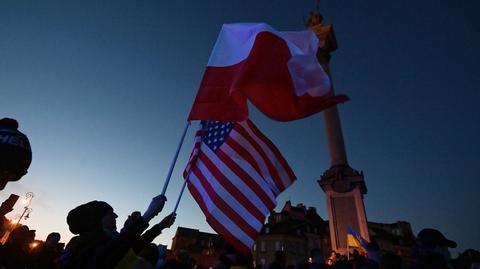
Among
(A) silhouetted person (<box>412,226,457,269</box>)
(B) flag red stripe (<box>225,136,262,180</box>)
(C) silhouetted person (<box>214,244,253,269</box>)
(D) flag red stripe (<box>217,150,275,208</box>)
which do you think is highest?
(B) flag red stripe (<box>225,136,262,180</box>)

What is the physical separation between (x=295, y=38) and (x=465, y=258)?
5319 mm

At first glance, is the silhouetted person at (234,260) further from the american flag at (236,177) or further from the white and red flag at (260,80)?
the white and red flag at (260,80)

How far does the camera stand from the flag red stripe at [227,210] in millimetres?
4750

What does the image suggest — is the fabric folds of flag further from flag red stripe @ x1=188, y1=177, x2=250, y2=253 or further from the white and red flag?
the white and red flag

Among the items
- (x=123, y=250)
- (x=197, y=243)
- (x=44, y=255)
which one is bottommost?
(x=123, y=250)

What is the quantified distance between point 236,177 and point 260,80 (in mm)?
1724

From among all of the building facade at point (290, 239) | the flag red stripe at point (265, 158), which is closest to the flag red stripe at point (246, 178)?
the flag red stripe at point (265, 158)

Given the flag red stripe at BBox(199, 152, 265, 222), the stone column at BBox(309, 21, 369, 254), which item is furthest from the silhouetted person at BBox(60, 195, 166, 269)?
the stone column at BBox(309, 21, 369, 254)

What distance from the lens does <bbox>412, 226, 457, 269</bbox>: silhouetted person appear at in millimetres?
3949

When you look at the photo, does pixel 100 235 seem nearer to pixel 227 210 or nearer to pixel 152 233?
pixel 152 233

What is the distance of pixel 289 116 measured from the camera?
4.44 m

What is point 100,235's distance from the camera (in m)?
2.89

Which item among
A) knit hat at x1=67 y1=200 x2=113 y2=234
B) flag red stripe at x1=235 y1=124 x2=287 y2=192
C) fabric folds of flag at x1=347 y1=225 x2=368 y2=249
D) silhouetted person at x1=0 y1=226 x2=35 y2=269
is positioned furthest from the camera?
fabric folds of flag at x1=347 y1=225 x2=368 y2=249

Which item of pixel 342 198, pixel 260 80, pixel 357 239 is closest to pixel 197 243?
pixel 342 198
